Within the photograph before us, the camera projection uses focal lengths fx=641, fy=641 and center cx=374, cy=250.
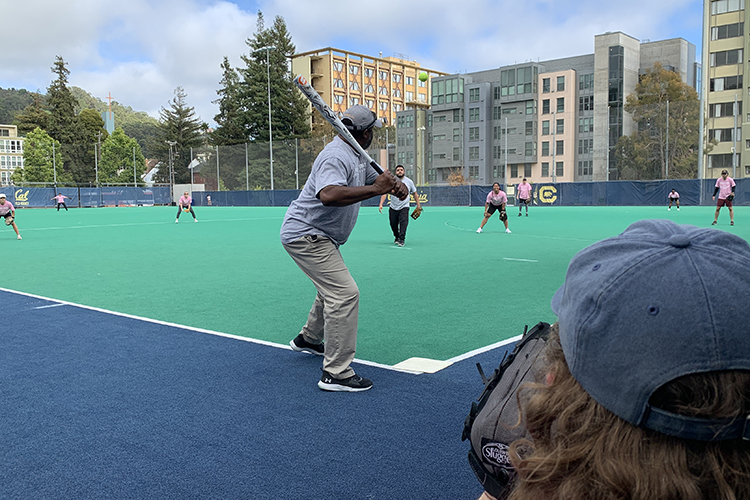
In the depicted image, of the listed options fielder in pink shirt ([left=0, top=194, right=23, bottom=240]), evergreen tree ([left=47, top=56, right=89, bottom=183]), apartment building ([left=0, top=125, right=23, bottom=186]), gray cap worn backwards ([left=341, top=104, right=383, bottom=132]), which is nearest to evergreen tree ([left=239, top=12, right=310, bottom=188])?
evergreen tree ([left=47, top=56, right=89, bottom=183])

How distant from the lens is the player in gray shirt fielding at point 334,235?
4.48m

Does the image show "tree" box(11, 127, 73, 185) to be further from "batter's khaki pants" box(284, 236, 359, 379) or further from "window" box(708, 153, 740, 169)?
"batter's khaki pants" box(284, 236, 359, 379)

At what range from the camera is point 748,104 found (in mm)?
63344

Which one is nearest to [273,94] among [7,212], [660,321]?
[7,212]

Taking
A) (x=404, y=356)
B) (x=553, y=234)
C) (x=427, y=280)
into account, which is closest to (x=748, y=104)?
(x=553, y=234)

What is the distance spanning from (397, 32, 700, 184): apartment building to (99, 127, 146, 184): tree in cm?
3732

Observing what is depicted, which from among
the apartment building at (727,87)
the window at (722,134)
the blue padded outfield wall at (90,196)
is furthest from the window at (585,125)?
the blue padded outfield wall at (90,196)

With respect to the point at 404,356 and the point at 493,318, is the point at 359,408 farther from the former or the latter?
the point at 493,318

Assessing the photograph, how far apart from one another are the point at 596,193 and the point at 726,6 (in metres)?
39.8

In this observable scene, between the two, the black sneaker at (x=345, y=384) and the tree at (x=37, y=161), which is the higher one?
the tree at (x=37, y=161)

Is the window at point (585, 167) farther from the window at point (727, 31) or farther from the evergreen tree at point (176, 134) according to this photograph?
the evergreen tree at point (176, 134)

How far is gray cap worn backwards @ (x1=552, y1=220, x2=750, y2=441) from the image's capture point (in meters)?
1.03

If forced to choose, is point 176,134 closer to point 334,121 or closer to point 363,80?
point 363,80

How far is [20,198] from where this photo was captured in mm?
51594
